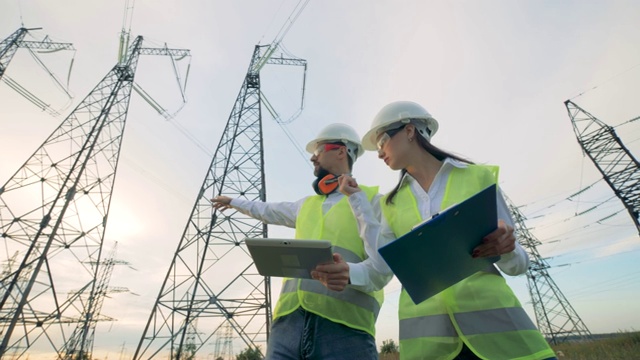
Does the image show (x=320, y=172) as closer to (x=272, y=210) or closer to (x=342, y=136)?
(x=342, y=136)

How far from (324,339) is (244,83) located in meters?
13.8

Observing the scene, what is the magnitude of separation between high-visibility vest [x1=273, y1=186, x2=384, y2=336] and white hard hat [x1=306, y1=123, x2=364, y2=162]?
0.67 meters

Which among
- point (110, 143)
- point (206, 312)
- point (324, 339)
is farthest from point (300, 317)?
point (110, 143)

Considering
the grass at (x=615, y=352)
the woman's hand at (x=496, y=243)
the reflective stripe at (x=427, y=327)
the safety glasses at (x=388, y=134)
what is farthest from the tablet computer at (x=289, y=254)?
the grass at (x=615, y=352)

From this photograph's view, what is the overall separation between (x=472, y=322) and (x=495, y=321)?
0.08 meters

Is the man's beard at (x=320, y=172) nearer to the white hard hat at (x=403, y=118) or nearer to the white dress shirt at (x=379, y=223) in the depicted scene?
the white hard hat at (x=403, y=118)

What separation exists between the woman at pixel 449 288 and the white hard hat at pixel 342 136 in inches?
22.4

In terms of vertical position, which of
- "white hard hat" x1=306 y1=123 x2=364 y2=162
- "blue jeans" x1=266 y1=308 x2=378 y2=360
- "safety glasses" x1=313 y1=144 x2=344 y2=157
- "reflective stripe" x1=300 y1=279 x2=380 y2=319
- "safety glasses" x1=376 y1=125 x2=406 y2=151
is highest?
"white hard hat" x1=306 y1=123 x2=364 y2=162

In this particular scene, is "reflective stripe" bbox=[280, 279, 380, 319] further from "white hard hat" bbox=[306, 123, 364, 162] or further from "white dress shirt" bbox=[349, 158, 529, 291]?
"white hard hat" bbox=[306, 123, 364, 162]

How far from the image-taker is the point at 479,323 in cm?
116

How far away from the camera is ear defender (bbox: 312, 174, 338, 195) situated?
230 centimetres

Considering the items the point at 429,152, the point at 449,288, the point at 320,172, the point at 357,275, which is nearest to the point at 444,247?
the point at 449,288

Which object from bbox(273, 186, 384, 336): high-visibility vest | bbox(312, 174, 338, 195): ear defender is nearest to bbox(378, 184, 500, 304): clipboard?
bbox(273, 186, 384, 336): high-visibility vest

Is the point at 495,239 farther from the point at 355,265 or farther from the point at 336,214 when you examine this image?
the point at 336,214
